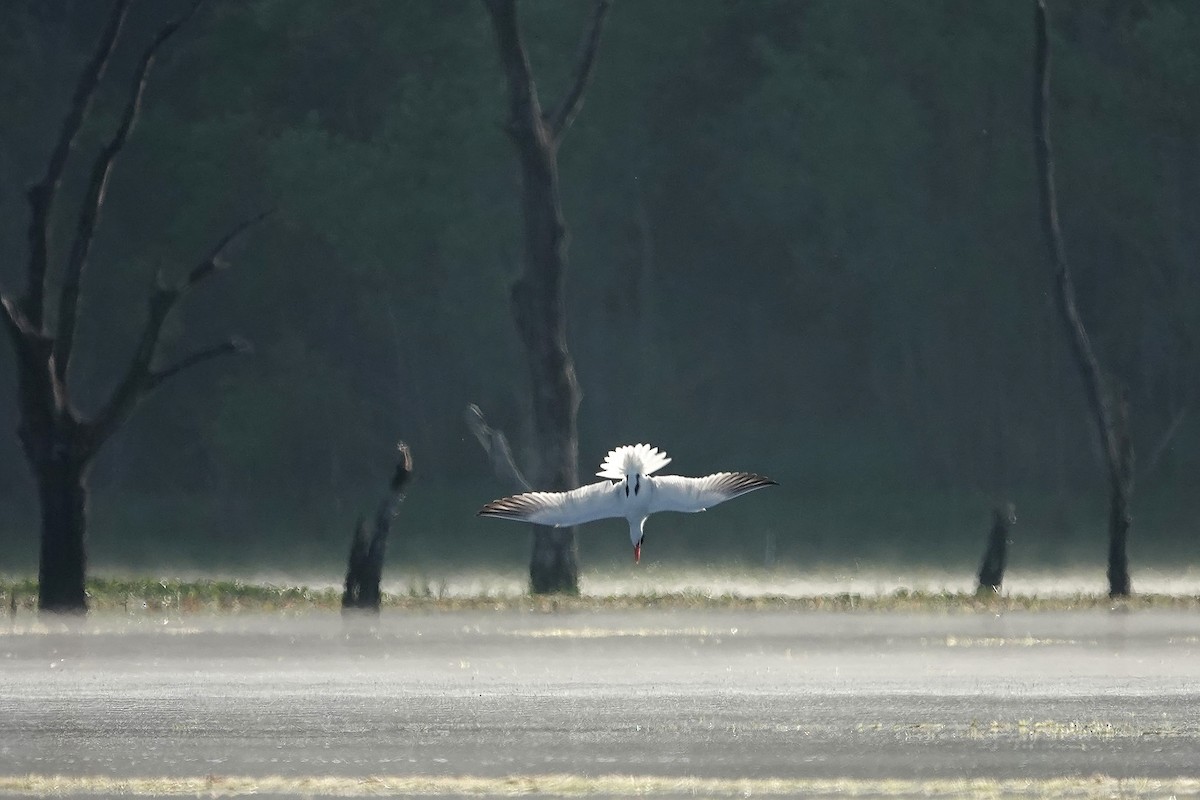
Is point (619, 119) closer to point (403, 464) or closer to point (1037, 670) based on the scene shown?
point (403, 464)

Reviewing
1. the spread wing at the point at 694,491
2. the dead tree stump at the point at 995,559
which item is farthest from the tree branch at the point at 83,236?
the dead tree stump at the point at 995,559

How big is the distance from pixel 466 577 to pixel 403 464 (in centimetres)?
898

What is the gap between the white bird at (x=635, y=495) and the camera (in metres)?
19.8

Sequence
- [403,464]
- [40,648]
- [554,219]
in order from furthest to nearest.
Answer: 1. [554,219]
2. [403,464]
3. [40,648]

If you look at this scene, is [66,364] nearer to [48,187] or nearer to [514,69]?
[48,187]

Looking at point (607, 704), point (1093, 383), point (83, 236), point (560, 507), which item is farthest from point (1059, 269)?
point (607, 704)

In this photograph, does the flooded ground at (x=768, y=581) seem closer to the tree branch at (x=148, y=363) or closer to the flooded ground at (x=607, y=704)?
the flooded ground at (x=607, y=704)

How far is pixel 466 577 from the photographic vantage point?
37.5m

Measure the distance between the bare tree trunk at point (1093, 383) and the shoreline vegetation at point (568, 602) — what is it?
811mm

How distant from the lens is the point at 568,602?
29.9 metres

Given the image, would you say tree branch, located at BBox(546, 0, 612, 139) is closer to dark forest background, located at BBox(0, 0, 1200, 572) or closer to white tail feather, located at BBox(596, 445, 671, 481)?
white tail feather, located at BBox(596, 445, 671, 481)

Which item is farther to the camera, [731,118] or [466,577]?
[731,118]

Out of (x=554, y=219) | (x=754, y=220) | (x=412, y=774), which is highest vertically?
(x=754, y=220)

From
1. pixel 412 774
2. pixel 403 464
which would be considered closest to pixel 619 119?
pixel 403 464
